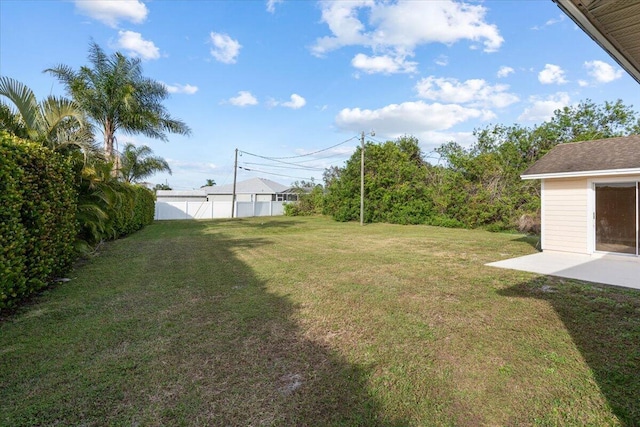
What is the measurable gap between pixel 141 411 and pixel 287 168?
36998 mm

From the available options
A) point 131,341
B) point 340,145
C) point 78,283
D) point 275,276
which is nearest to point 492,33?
point 275,276

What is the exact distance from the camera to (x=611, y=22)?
1.38m

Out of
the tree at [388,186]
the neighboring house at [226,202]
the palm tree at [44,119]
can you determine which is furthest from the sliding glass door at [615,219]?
the neighboring house at [226,202]

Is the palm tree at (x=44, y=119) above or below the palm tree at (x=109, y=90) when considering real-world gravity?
below

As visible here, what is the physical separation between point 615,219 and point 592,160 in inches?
65.7

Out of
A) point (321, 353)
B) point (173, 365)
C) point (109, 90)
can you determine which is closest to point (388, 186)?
point (109, 90)

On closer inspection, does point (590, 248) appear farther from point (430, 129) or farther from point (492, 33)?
point (430, 129)

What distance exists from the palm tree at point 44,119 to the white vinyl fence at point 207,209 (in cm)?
2015

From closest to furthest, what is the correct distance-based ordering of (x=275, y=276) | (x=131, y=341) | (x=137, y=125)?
(x=131, y=341), (x=275, y=276), (x=137, y=125)

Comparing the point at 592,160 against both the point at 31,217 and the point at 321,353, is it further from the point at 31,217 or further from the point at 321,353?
the point at 31,217

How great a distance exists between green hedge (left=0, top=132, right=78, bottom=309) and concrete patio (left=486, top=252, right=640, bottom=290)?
8062 mm

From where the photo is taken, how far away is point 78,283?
509 centimetres

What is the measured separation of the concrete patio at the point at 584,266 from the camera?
224 inches

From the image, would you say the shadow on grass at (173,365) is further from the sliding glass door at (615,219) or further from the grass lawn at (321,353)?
the sliding glass door at (615,219)
